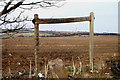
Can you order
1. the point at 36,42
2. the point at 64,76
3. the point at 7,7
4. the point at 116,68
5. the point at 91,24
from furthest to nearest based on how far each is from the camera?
the point at 116,68
the point at 91,24
the point at 36,42
the point at 7,7
the point at 64,76

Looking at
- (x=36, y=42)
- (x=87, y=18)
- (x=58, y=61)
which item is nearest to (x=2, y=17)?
(x=36, y=42)

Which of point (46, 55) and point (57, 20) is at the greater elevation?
point (57, 20)

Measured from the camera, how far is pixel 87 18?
19.1 ft

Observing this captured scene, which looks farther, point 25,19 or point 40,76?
point 40,76

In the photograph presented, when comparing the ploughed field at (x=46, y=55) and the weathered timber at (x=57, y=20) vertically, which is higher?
the weathered timber at (x=57, y=20)

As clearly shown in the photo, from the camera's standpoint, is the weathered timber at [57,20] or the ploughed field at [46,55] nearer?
the weathered timber at [57,20]

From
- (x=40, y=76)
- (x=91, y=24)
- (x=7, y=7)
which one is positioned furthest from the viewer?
(x=91, y=24)

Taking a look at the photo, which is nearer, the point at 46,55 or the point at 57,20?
the point at 57,20

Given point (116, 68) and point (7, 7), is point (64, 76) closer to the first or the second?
point (7, 7)

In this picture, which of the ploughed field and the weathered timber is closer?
the weathered timber

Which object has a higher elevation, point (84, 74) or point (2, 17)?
point (2, 17)

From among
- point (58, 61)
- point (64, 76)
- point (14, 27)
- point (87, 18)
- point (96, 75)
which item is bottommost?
point (96, 75)

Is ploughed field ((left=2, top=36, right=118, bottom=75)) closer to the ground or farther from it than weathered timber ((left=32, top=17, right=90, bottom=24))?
closer to the ground

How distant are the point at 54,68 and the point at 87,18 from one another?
120 inches
